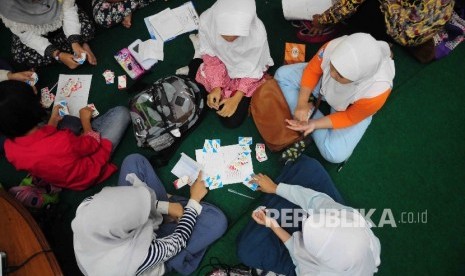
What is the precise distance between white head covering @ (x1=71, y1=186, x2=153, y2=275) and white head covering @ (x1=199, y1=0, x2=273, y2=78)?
126 cm

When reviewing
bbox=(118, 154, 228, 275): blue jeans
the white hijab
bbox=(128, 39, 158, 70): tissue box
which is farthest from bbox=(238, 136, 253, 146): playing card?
bbox=(128, 39, 158, 70): tissue box

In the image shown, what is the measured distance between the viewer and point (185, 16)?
353 cm

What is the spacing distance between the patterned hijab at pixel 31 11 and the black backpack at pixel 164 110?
1.05 m

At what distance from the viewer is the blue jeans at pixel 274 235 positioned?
2.54 m

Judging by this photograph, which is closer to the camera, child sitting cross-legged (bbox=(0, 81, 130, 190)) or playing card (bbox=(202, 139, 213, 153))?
child sitting cross-legged (bbox=(0, 81, 130, 190))

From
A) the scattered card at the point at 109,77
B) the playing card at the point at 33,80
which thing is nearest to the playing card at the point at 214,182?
the scattered card at the point at 109,77

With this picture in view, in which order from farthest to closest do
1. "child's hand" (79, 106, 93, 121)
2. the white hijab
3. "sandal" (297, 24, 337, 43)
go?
"sandal" (297, 24, 337, 43) < "child's hand" (79, 106, 93, 121) < the white hijab

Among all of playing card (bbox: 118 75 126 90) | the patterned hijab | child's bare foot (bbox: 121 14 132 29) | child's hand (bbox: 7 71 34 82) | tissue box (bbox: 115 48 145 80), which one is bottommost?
playing card (bbox: 118 75 126 90)

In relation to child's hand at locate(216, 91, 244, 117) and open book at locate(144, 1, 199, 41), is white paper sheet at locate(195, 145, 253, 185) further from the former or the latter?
open book at locate(144, 1, 199, 41)

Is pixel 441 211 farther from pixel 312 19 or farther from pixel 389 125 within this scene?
pixel 312 19

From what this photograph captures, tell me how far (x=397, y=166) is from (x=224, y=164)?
4.97 ft

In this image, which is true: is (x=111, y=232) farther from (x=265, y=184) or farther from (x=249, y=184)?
(x=249, y=184)

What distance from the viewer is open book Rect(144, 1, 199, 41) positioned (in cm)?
349

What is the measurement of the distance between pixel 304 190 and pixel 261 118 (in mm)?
722
